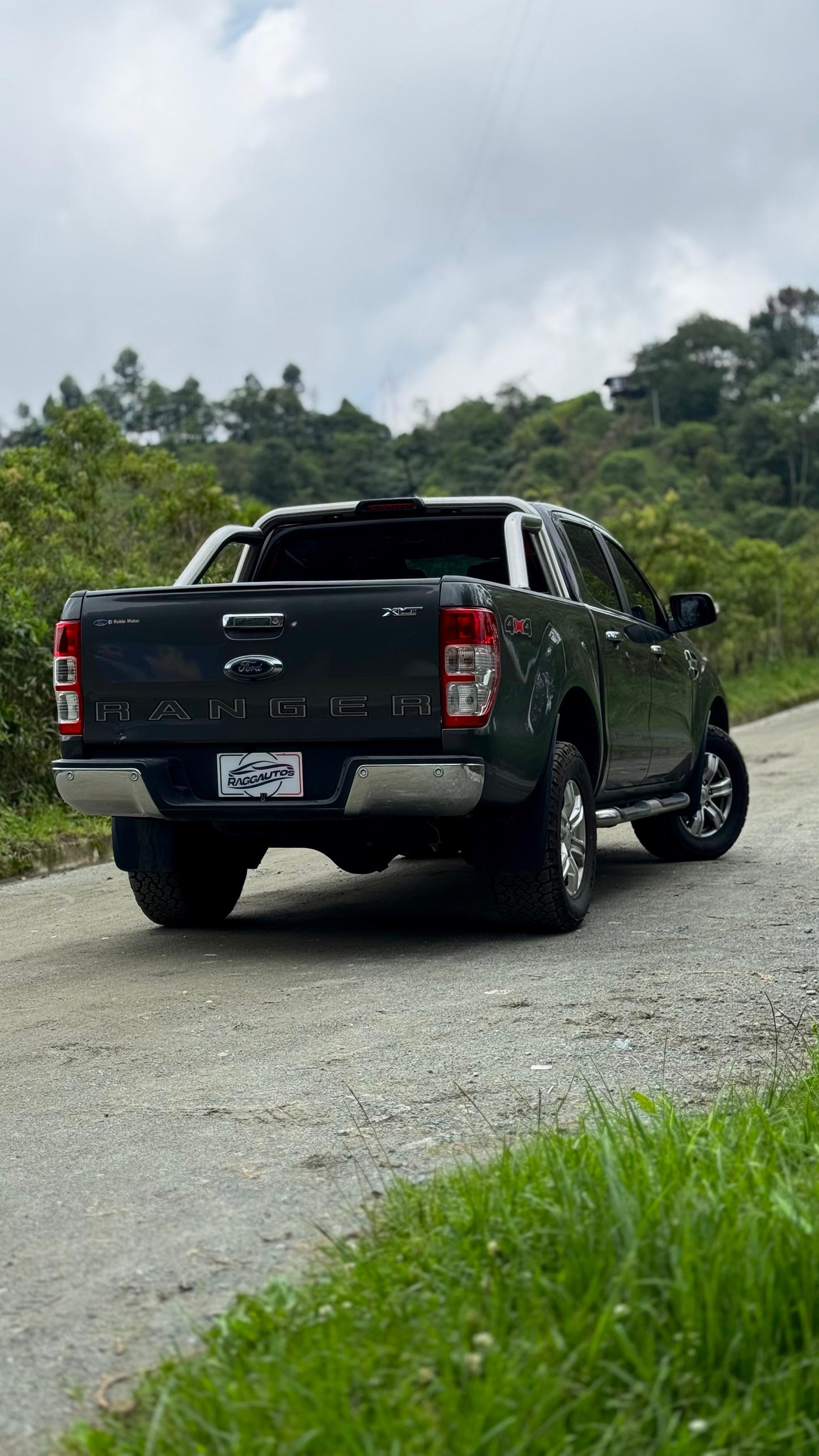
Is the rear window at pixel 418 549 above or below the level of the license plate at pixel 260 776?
above

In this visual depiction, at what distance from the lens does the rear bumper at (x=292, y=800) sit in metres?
6.45

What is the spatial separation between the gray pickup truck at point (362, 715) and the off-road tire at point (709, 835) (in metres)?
1.65

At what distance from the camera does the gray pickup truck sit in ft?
21.4

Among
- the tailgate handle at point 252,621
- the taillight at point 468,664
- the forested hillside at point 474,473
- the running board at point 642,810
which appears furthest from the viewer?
the forested hillside at point 474,473

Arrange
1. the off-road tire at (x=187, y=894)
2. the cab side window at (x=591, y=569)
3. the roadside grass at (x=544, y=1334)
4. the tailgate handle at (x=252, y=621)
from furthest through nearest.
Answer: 1. the cab side window at (x=591, y=569)
2. the off-road tire at (x=187, y=894)
3. the tailgate handle at (x=252, y=621)
4. the roadside grass at (x=544, y=1334)

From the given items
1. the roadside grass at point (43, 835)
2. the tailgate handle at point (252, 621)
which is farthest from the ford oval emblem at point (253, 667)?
the roadside grass at point (43, 835)

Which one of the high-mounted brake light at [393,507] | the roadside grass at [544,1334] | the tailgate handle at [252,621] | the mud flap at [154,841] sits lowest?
the roadside grass at [544,1334]

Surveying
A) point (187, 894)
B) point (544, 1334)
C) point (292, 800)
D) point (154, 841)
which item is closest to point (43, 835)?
point (187, 894)

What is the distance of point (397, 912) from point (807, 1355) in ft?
19.0

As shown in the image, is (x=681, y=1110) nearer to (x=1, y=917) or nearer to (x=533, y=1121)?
(x=533, y=1121)

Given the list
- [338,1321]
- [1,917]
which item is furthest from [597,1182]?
[1,917]

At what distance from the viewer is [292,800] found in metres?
6.75

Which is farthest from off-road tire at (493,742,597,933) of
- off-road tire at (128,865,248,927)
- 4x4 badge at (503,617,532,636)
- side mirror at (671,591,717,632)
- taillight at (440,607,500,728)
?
side mirror at (671,591,717,632)

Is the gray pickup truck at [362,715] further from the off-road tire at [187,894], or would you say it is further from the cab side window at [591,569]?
the cab side window at [591,569]
